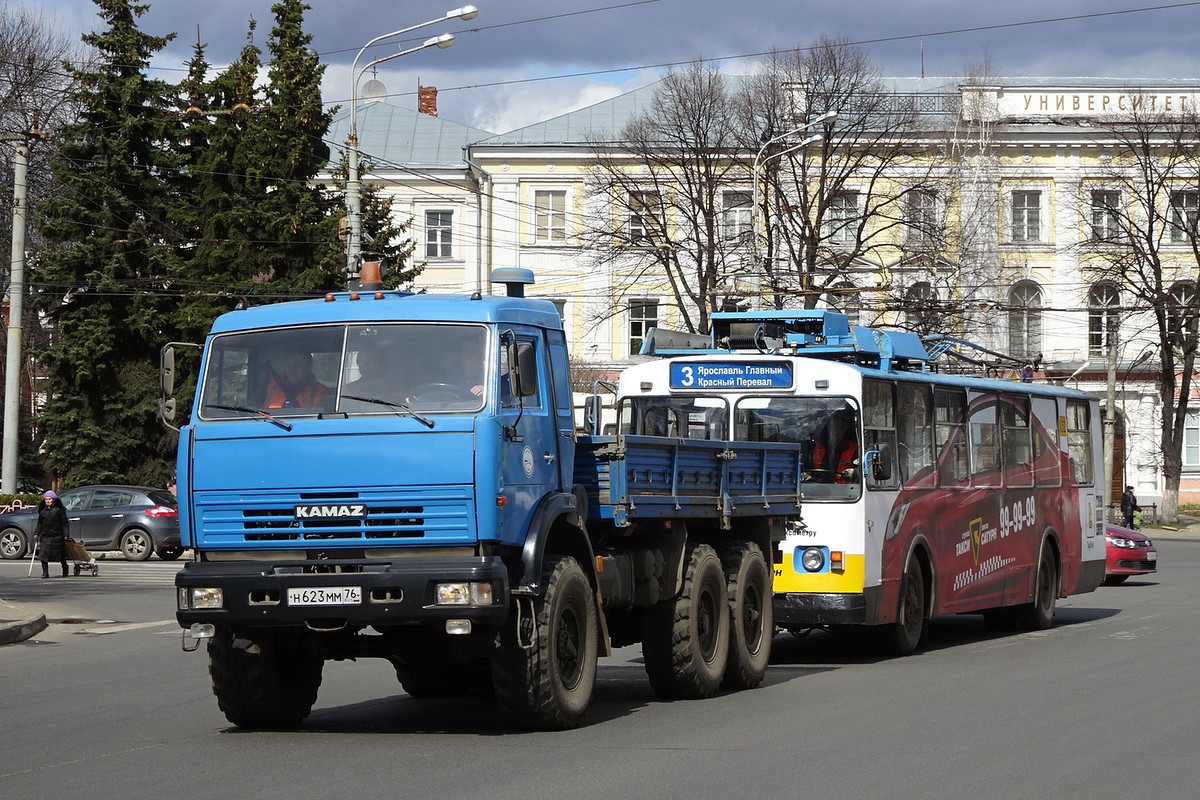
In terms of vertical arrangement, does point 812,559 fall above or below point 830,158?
below

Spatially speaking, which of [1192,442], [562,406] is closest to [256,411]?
[562,406]

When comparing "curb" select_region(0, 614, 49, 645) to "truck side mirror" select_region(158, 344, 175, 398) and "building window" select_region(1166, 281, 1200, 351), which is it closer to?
"truck side mirror" select_region(158, 344, 175, 398)

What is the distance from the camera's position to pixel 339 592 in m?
9.61

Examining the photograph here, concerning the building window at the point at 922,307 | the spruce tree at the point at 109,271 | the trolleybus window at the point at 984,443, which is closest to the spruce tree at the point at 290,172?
the spruce tree at the point at 109,271

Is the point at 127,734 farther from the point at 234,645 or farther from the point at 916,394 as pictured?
the point at 916,394

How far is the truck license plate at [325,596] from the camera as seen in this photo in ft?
31.4

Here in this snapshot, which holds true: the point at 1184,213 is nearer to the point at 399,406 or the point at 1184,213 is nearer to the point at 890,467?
the point at 890,467

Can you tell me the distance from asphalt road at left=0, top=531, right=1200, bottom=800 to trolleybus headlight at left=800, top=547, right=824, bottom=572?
92 centimetres

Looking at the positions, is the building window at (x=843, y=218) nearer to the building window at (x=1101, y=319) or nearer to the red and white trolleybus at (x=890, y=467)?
the building window at (x=1101, y=319)

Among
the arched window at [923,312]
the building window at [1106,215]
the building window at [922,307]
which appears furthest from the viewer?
the building window at [1106,215]

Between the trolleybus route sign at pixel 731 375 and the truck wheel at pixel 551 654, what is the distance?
547 cm

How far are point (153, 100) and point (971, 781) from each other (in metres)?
39.4

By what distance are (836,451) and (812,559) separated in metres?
1.04

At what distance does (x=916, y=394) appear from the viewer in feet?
55.8
